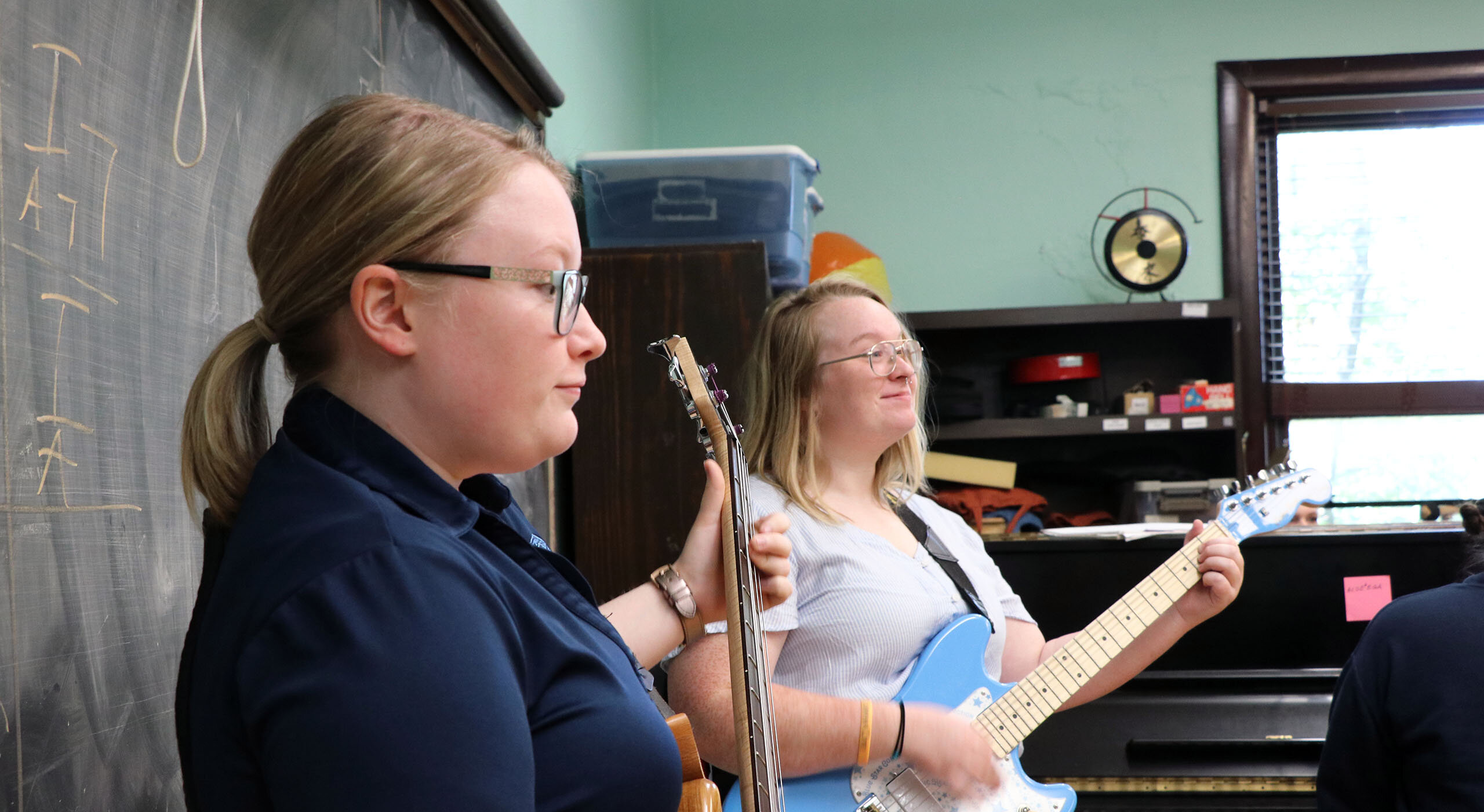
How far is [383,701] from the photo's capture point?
0.57 meters

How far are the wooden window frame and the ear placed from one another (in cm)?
364

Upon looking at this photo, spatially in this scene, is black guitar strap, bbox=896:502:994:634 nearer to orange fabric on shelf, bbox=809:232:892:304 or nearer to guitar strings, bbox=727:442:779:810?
guitar strings, bbox=727:442:779:810

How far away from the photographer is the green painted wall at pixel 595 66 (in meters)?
2.68

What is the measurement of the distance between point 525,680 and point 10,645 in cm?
43

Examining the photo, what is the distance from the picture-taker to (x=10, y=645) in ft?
2.67

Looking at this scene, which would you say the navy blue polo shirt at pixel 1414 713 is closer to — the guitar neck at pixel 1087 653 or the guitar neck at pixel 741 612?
the guitar neck at pixel 1087 653

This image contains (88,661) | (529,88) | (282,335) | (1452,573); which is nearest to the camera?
(282,335)

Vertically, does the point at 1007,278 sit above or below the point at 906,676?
above

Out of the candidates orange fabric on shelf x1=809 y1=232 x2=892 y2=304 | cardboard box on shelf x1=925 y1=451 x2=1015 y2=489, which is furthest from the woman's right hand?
cardboard box on shelf x1=925 y1=451 x2=1015 y2=489

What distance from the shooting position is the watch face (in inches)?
141

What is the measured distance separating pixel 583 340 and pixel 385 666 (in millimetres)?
299

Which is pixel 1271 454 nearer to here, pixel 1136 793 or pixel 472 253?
pixel 1136 793

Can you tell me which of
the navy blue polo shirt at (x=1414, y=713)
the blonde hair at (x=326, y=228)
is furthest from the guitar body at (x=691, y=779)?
the navy blue polo shirt at (x=1414, y=713)

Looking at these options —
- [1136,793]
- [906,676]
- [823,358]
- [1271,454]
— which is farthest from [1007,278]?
[906,676]
